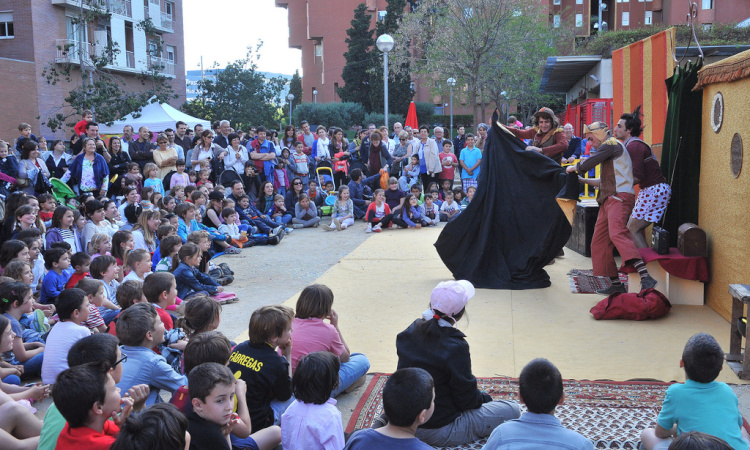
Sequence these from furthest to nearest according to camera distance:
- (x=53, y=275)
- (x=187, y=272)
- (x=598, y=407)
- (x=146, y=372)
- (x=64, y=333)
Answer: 1. (x=187, y=272)
2. (x=53, y=275)
3. (x=64, y=333)
4. (x=598, y=407)
5. (x=146, y=372)

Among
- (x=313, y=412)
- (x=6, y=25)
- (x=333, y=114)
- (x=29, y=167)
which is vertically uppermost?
(x=6, y=25)

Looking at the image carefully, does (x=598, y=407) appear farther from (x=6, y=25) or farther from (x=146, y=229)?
(x=6, y=25)

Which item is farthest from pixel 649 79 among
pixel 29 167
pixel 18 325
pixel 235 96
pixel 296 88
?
pixel 296 88

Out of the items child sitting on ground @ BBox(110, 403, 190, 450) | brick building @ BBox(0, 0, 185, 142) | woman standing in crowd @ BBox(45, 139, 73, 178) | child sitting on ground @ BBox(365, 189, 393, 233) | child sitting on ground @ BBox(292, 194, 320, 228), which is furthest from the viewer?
brick building @ BBox(0, 0, 185, 142)

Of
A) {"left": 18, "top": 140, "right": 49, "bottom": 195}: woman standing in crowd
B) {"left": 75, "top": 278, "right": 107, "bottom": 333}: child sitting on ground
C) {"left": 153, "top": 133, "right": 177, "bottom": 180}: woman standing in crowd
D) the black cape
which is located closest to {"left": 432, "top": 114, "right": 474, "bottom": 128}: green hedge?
{"left": 153, "top": 133, "right": 177, "bottom": 180}: woman standing in crowd

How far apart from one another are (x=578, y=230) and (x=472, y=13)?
17.8 metres

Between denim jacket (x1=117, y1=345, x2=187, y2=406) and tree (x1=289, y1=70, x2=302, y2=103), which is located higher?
tree (x1=289, y1=70, x2=302, y2=103)

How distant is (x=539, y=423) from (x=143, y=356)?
2.34 m

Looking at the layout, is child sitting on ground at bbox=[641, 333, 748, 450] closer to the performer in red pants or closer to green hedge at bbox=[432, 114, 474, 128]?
the performer in red pants

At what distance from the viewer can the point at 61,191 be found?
30.7ft

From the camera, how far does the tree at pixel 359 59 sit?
44.5m

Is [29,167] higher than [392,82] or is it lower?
lower

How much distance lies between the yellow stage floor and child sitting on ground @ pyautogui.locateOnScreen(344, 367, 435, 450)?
1.48 m

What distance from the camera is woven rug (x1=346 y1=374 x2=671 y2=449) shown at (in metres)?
3.80
